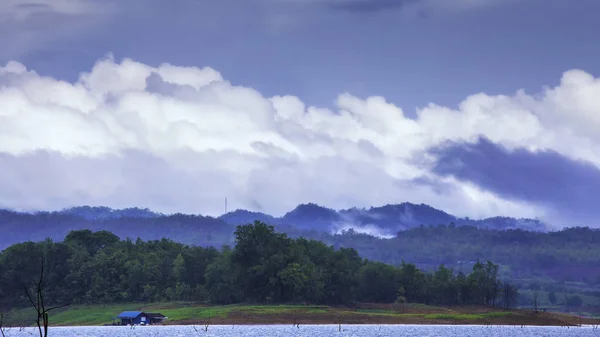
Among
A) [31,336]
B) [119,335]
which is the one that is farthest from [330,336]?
[31,336]

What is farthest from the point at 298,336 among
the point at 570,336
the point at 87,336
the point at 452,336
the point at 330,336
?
the point at 570,336

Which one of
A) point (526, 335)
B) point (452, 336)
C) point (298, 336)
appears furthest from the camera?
point (526, 335)

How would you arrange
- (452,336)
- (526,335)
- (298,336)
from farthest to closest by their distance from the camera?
(526,335)
(452,336)
(298,336)

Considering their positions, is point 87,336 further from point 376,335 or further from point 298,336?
point 376,335

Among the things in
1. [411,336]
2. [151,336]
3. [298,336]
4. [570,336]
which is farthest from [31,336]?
[570,336]

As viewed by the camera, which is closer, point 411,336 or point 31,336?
point 411,336

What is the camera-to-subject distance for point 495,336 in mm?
171500

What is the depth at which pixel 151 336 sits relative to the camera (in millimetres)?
163375

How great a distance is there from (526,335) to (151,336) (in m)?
72.5

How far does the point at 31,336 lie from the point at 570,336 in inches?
4177

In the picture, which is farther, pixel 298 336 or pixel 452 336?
pixel 452 336

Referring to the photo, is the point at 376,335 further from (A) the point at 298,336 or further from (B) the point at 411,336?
(A) the point at 298,336

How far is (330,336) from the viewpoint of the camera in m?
159

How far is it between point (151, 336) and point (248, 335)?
56.1 feet
